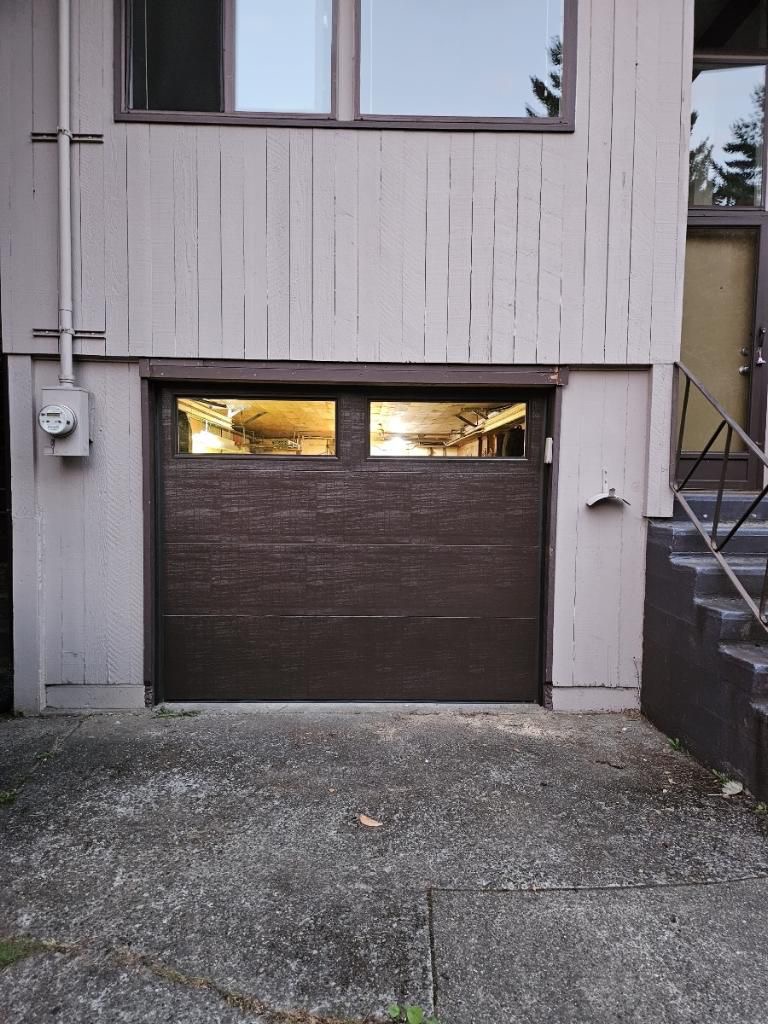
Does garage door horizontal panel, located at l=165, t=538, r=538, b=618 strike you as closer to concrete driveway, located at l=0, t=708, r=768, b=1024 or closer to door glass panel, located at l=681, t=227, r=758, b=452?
concrete driveway, located at l=0, t=708, r=768, b=1024

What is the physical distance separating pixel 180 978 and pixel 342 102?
432cm

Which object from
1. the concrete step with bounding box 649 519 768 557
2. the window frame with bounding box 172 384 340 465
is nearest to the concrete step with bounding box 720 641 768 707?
the concrete step with bounding box 649 519 768 557

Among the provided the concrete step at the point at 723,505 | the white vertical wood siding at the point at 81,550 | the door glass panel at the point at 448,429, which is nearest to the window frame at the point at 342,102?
the white vertical wood siding at the point at 81,550

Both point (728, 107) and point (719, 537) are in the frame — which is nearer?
point (719, 537)

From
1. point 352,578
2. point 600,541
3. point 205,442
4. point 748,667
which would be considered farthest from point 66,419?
point 748,667

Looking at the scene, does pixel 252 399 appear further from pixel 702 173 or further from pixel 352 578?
pixel 702 173

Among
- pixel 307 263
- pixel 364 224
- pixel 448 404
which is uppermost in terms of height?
pixel 364 224

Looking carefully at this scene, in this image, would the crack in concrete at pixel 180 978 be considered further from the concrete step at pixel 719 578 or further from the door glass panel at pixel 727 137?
the door glass panel at pixel 727 137

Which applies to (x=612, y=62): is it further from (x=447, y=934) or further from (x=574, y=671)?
(x=447, y=934)

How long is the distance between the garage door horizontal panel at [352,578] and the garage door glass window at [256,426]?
24.9 inches

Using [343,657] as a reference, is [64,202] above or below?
above

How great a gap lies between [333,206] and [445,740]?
10.7 ft

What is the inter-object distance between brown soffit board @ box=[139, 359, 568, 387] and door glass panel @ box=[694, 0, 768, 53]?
2.84 metres

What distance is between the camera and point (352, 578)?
3781 millimetres
